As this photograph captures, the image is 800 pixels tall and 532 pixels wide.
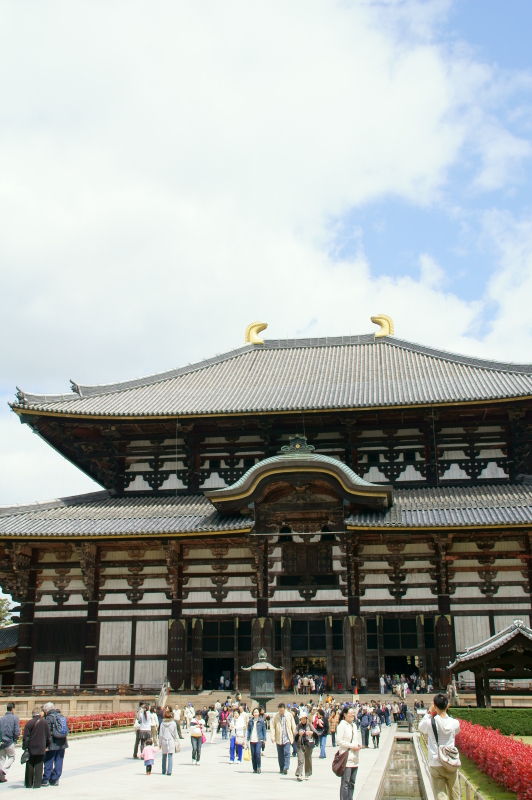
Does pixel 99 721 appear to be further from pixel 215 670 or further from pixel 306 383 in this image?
pixel 306 383

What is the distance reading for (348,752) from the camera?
12906 millimetres

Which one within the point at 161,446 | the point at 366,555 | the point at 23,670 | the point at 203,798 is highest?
the point at 161,446

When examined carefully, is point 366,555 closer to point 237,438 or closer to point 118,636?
point 237,438

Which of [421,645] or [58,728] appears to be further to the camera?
[421,645]

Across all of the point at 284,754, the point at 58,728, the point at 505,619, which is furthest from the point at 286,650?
the point at 58,728

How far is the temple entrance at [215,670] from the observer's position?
32969mm

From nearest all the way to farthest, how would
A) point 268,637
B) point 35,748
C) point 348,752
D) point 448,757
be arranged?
point 448,757, point 348,752, point 35,748, point 268,637

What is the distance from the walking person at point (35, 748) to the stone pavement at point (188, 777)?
315mm

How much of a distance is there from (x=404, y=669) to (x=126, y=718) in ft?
36.3

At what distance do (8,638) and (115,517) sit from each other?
10.2 meters

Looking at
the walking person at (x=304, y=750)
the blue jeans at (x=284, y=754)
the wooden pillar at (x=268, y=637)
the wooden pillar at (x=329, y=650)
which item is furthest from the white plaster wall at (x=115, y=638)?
the walking person at (x=304, y=750)

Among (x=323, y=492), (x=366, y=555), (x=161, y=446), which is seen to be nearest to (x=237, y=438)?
(x=161, y=446)

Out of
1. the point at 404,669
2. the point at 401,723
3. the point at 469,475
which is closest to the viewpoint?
the point at 401,723

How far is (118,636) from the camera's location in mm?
33094
